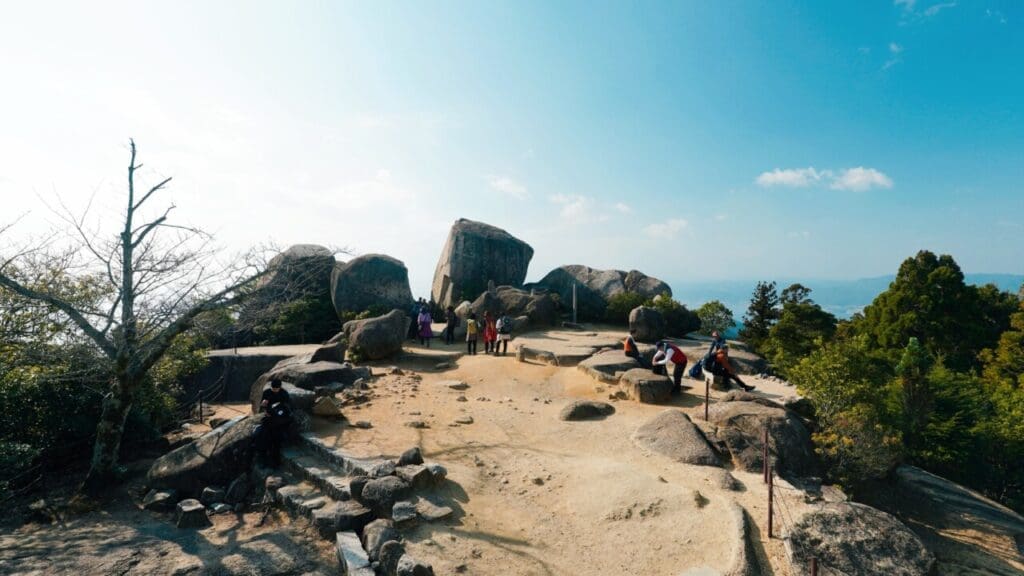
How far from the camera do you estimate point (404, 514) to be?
7.71m

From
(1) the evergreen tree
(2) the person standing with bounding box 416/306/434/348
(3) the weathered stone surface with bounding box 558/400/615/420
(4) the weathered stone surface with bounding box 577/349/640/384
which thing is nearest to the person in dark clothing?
(3) the weathered stone surface with bounding box 558/400/615/420

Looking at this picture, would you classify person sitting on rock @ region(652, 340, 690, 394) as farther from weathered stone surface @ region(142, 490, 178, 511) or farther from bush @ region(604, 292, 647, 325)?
bush @ region(604, 292, 647, 325)

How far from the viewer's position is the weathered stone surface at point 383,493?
8031mm

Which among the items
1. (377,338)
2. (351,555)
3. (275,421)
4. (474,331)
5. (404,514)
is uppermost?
(474,331)

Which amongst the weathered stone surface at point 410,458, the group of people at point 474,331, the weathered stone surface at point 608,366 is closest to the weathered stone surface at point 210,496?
the weathered stone surface at point 410,458

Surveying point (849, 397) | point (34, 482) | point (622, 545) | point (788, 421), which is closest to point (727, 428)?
point (788, 421)

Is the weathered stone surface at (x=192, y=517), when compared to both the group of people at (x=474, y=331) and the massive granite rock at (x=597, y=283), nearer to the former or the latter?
the group of people at (x=474, y=331)

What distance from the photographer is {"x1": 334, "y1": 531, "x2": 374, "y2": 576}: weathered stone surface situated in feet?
21.9

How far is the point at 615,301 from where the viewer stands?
1150 inches

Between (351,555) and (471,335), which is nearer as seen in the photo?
(351,555)

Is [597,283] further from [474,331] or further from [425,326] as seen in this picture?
[474,331]

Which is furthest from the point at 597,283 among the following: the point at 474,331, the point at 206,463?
the point at 206,463

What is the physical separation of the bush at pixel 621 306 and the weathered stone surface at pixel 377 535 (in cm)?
2302

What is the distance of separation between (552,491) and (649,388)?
19.2 feet
